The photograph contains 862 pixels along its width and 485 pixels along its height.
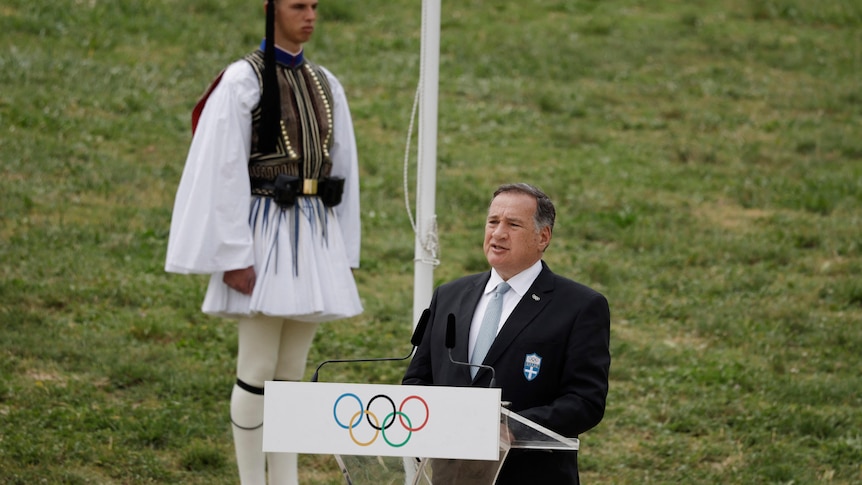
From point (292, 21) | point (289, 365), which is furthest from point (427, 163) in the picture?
point (289, 365)

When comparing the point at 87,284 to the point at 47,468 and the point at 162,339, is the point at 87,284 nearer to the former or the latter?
the point at 162,339

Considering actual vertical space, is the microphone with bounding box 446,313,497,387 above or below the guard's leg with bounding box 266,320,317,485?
above

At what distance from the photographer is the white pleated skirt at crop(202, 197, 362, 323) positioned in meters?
5.17

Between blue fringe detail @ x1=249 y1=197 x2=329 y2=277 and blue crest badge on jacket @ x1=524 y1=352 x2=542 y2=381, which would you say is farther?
blue fringe detail @ x1=249 y1=197 x2=329 y2=277

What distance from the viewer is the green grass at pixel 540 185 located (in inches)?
253

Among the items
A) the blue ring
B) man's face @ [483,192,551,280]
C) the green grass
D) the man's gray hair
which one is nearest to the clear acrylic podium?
the blue ring

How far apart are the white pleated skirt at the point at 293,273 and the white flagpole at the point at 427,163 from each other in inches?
13.1

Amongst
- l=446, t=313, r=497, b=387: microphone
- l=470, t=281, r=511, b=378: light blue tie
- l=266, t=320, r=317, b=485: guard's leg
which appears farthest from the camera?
l=266, t=320, r=317, b=485: guard's leg

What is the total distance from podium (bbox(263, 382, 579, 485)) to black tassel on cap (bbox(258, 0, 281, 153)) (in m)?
2.06

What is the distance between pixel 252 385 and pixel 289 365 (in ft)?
0.72

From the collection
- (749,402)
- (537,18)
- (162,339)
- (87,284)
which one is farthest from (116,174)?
(537,18)

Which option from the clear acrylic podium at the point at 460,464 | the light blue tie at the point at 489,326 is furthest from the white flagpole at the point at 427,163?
the clear acrylic podium at the point at 460,464

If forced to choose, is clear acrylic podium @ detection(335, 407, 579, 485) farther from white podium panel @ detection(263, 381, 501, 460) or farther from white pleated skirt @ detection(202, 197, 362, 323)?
white pleated skirt @ detection(202, 197, 362, 323)

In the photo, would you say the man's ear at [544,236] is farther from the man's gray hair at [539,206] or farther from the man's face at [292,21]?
the man's face at [292,21]
